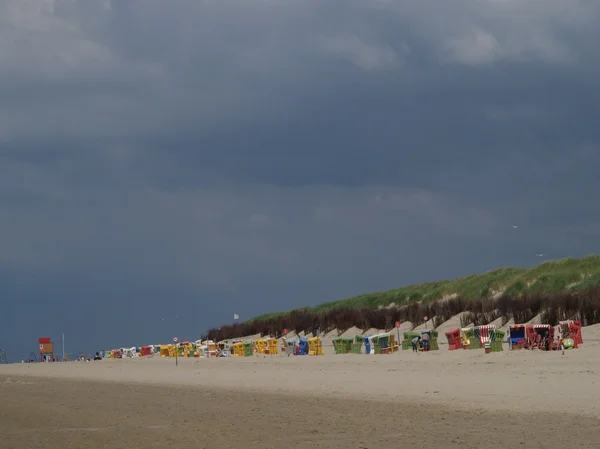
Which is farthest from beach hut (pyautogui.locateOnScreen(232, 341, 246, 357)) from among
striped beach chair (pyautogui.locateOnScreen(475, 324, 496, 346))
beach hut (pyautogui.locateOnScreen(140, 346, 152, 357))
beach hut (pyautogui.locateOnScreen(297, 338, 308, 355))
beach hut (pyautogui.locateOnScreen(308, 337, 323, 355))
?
beach hut (pyautogui.locateOnScreen(140, 346, 152, 357))

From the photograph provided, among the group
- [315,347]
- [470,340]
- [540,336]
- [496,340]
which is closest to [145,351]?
[315,347]

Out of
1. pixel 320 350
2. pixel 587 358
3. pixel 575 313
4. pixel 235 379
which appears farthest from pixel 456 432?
pixel 320 350

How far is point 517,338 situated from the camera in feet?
80.4

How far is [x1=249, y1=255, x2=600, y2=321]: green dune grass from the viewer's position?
37.8 m

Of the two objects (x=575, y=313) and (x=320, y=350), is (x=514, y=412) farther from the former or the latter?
(x=320, y=350)

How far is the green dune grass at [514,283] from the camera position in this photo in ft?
124

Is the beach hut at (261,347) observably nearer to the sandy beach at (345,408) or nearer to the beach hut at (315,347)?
the beach hut at (315,347)

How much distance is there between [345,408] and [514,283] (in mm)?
28453

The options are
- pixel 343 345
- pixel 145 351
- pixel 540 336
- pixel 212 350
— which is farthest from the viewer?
pixel 145 351

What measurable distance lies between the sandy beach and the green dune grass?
12.5 metres

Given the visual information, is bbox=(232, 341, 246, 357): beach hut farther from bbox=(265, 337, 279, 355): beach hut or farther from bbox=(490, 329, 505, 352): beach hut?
bbox=(490, 329, 505, 352): beach hut

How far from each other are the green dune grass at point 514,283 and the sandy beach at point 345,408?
12494mm

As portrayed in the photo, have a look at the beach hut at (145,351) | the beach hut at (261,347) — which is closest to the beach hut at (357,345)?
the beach hut at (261,347)

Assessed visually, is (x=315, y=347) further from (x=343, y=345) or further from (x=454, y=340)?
(x=454, y=340)
